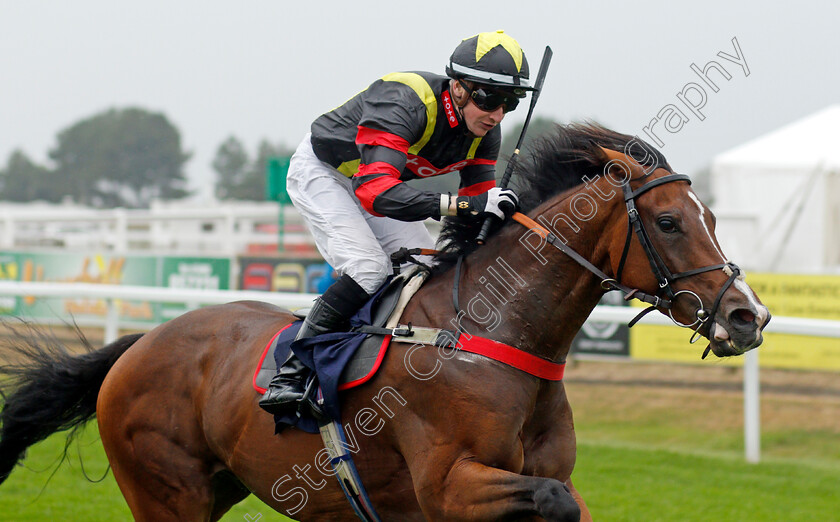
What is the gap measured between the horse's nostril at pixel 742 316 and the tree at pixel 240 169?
50775mm

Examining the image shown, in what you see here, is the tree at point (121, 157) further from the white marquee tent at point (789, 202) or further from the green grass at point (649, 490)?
the green grass at point (649, 490)

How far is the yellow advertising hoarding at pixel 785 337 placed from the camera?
7793 millimetres

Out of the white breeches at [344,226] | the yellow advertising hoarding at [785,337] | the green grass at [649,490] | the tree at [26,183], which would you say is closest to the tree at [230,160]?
the tree at [26,183]

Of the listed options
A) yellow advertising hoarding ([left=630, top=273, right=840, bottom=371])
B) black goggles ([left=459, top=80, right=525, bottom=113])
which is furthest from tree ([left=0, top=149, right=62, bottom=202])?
black goggles ([left=459, top=80, right=525, bottom=113])

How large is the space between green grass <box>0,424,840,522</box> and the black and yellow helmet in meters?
2.79

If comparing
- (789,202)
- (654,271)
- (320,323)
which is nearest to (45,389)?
(320,323)

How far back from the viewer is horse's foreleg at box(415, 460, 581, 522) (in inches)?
99.5

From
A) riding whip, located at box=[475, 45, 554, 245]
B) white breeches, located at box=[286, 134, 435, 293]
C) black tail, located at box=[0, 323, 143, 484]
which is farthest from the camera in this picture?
black tail, located at box=[0, 323, 143, 484]

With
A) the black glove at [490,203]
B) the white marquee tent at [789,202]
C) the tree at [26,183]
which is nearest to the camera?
the black glove at [490,203]

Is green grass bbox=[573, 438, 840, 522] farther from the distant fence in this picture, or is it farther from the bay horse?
the bay horse

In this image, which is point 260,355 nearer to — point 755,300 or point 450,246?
point 450,246

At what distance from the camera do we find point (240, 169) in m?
61.0

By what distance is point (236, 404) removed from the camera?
3.38 metres

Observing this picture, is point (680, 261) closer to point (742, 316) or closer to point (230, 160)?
point (742, 316)
